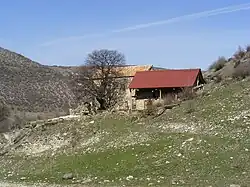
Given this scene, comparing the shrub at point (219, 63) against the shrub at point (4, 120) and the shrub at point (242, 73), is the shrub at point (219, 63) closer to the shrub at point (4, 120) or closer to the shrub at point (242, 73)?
the shrub at point (242, 73)

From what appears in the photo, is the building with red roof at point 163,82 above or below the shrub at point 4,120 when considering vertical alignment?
above

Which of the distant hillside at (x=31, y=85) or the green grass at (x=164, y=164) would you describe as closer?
the green grass at (x=164, y=164)

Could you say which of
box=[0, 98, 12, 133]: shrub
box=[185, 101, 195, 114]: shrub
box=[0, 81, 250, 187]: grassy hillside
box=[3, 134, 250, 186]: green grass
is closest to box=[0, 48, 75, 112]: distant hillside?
box=[0, 98, 12, 133]: shrub

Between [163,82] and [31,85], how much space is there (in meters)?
74.6

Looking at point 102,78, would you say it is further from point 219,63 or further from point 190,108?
point 190,108

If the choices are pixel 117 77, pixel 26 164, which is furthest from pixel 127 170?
pixel 117 77

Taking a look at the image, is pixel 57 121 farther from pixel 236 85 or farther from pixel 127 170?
pixel 127 170

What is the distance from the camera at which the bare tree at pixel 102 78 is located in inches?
2766

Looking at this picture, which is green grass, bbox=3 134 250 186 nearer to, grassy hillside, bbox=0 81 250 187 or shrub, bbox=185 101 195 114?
grassy hillside, bbox=0 81 250 187

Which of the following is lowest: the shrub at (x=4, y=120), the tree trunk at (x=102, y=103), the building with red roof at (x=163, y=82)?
the shrub at (x=4, y=120)

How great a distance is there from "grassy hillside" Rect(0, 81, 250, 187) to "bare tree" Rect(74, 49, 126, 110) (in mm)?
23392

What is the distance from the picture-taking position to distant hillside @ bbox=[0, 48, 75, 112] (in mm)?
121312

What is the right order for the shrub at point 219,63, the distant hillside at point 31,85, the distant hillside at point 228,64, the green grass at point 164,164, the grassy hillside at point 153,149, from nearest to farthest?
the green grass at point 164,164, the grassy hillside at point 153,149, the distant hillside at point 228,64, the shrub at point 219,63, the distant hillside at point 31,85

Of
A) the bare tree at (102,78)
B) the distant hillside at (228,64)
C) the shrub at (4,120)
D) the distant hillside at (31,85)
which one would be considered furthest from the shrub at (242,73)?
the distant hillside at (31,85)
